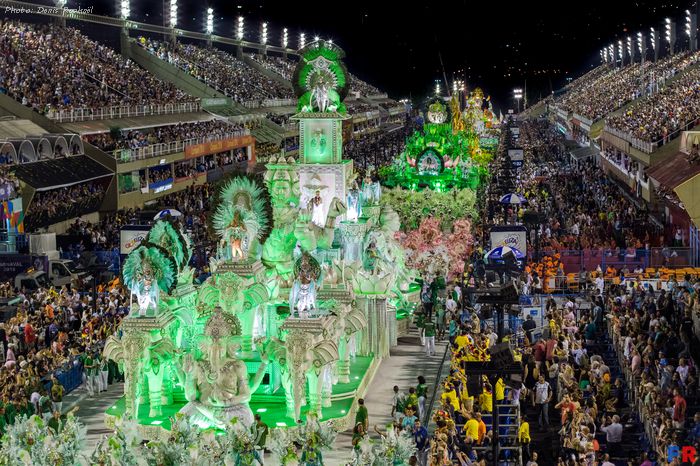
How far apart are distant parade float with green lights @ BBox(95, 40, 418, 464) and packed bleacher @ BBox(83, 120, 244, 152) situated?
79.9 feet

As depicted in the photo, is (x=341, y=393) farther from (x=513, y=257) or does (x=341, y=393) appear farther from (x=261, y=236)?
(x=513, y=257)

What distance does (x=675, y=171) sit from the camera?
3672 centimetres

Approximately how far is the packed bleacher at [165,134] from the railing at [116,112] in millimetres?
849

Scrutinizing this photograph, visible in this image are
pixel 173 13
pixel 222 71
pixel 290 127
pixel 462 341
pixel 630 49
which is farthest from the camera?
pixel 630 49

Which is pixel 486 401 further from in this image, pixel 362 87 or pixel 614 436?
pixel 362 87

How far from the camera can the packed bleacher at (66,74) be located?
2130 inches

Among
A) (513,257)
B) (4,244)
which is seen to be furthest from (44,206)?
(513,257)

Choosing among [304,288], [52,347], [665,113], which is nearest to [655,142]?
[665,113]

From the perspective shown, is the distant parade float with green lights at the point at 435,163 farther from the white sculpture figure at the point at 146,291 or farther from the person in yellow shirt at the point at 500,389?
the person in yellow shirt at the point at 500,389

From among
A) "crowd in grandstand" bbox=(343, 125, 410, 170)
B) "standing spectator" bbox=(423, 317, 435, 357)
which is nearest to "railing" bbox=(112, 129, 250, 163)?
"crowd in grandstand" bbox=(343, 125, 410, 170)

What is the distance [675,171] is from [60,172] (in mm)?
22614

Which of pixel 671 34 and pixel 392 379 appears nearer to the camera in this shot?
pixel 392 379

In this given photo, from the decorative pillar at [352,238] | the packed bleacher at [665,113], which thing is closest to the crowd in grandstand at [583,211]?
the packed bleacher at [665,113]

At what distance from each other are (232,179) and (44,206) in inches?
822
